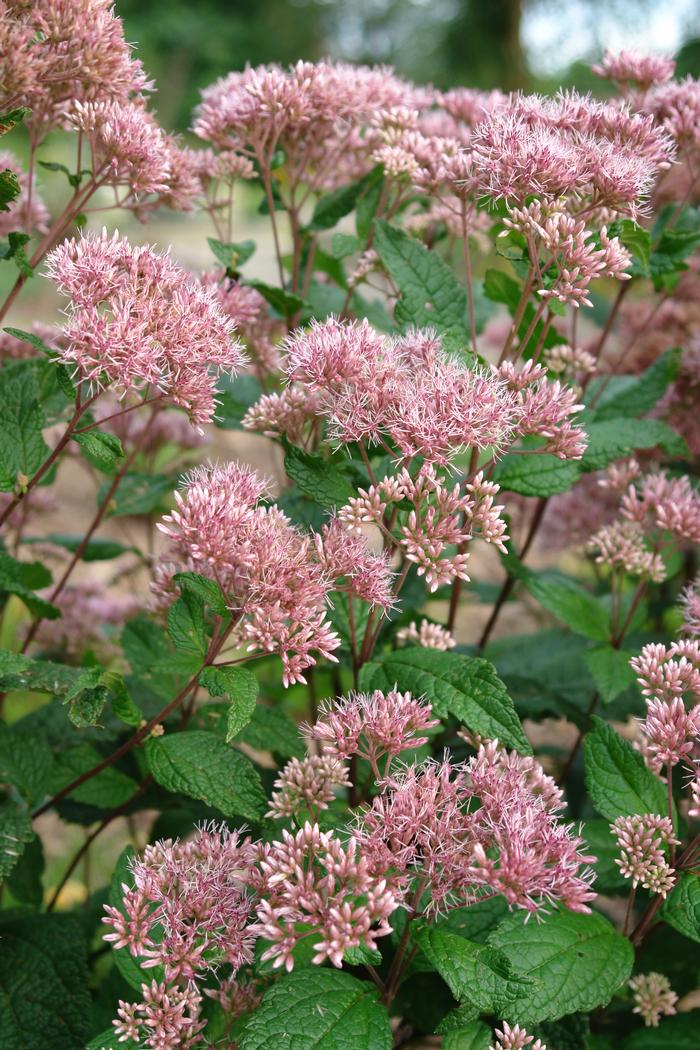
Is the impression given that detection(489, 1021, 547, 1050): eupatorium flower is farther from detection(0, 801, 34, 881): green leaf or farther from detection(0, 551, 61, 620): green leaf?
detection(0, 551, 61, 620): green leaf

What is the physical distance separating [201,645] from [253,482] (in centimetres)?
25

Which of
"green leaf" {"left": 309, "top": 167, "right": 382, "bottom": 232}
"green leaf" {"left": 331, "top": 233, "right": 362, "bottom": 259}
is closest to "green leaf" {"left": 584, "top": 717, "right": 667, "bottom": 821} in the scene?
"green leaf" {"left": 331, "top": 233, "right": 362, "bottom": 259}

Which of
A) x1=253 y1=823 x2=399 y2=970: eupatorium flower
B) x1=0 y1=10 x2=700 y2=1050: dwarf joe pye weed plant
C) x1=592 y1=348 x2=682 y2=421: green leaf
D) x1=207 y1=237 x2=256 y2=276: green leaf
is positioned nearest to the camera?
x1=253 y1=823 x2=399 y2=970: eupatorium flower

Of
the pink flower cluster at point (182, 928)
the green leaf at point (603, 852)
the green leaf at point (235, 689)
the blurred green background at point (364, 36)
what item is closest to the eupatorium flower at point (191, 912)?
the pink flower cluster at point (182, 928)

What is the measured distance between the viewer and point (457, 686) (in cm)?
146

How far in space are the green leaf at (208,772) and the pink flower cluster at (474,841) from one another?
0.70ft

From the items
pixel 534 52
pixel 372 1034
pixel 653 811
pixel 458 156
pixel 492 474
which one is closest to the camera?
pixel 372 1034

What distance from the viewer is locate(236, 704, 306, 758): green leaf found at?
65.4 inches

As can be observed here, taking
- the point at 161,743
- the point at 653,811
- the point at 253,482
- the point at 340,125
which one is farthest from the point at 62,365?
the point at 653,811

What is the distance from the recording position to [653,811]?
1.51 metres

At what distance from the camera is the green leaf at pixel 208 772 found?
1.43 meters

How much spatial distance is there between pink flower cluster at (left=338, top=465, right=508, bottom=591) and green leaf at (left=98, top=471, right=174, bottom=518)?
35.0 inches

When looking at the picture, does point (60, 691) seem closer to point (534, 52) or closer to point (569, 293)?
point (569, 293)

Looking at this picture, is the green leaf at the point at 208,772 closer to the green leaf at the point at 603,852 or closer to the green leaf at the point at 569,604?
the green leaf at the point at 603,852
